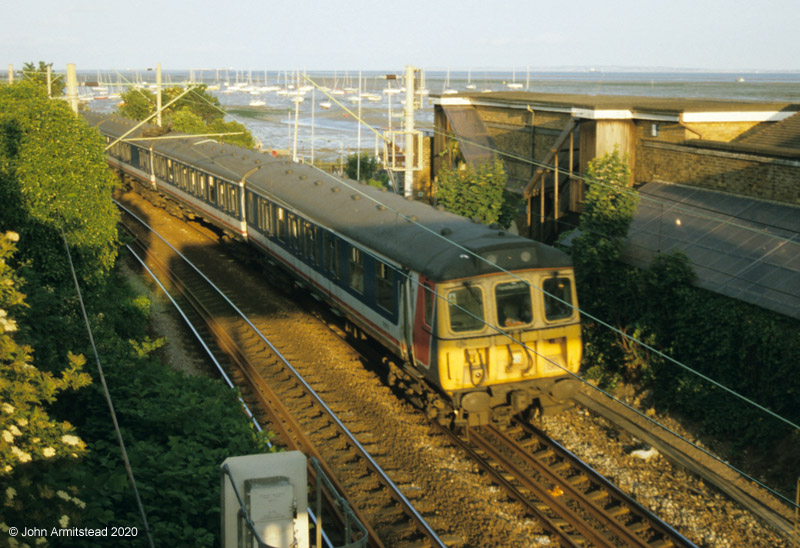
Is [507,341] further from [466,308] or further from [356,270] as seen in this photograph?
[356,270]

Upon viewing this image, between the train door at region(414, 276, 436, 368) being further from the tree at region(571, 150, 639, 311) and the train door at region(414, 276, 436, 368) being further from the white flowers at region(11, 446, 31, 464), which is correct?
the white flowers at region(11, 446, 31, 464)

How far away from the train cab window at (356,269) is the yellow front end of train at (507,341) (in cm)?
339

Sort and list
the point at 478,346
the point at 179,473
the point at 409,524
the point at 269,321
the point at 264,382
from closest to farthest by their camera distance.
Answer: the point at 179,473
the point at 409,524
the point at 478,346
the point at 264,382
the point at 269,321

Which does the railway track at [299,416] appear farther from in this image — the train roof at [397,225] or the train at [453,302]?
the train roof at [397,225]

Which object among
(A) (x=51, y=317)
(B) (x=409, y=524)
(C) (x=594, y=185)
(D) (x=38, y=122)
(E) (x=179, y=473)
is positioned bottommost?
(B) (x=409, y=524)

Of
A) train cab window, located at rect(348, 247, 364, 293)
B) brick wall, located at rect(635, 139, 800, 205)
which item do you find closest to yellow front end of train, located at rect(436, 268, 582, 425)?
train cab window, located at rect(348, 247, 364, 293)

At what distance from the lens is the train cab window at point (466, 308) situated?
11.4 metres

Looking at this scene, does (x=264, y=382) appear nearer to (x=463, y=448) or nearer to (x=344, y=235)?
(x=344, y=235)

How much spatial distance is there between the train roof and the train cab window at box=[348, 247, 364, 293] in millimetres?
283

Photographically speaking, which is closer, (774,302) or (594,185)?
(774,302)

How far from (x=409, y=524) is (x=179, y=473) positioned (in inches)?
120

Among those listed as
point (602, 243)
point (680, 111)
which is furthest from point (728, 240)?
point (680, 111)

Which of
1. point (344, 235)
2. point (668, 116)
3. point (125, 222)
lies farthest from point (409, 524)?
point (125, 222)

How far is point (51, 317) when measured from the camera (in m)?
10.5
